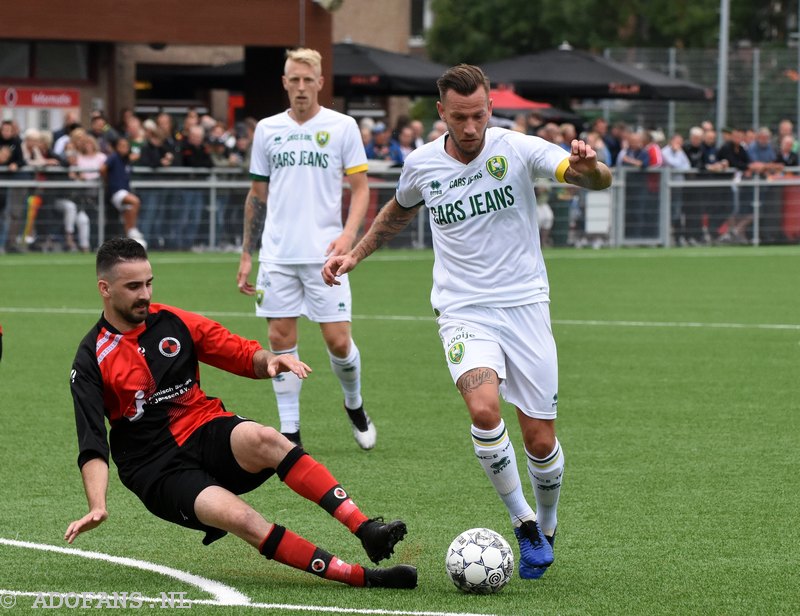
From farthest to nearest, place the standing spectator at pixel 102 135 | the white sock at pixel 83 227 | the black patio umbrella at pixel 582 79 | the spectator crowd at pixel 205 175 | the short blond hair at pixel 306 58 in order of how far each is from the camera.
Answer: the black patio umbrella at pixel 582 79, the standing spectator at pixel 102 135, the white sock at pixel 83 227, the spectator crowd at pixel 205 175, the short blond hair at pixel 306 58

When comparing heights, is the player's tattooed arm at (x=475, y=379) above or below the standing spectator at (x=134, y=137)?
below

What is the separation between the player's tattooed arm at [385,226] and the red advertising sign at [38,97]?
23.9 metres

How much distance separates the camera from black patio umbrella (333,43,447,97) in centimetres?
2864

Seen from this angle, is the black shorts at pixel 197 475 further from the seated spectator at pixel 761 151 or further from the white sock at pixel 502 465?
the seated spectator at pixel 761 151

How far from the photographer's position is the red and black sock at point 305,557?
6051 millimetres

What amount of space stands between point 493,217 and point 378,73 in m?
22.3

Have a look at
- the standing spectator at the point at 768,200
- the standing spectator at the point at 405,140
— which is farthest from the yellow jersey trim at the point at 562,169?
the standing spectator at the point at 768,200

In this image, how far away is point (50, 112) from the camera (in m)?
30.7

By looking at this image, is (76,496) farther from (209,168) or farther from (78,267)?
(209,168)

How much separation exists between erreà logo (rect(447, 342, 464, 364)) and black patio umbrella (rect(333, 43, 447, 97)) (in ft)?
73.0

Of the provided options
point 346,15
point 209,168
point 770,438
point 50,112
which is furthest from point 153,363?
point 346,15

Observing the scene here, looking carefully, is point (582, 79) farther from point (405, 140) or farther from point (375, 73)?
point (405, 140)

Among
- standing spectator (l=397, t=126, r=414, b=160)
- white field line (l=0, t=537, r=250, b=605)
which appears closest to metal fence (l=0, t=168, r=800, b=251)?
standing spectator (l=397, t=126, r=414, b=160)

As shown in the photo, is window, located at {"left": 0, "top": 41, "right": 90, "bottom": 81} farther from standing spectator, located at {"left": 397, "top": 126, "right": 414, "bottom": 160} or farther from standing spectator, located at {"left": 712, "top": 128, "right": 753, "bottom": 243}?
standing spectator, located at {"left": 712, "top": 128, "right": 753, "bottom": 243}
